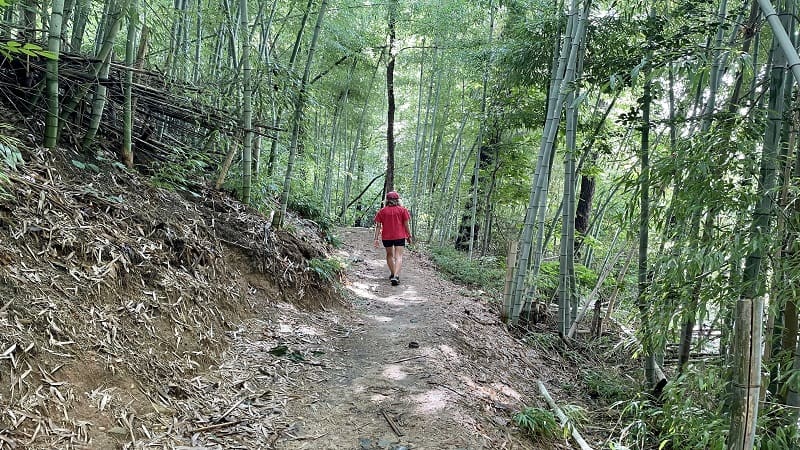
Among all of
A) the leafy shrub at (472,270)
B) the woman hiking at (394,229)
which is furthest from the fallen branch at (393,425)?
the leafy shrub at (472,270)

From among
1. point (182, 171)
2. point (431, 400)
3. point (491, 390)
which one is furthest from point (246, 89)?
point (491, 390)

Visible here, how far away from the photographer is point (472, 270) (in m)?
8.13

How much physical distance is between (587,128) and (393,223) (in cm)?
256

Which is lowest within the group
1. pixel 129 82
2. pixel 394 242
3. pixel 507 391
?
pixel 507 391

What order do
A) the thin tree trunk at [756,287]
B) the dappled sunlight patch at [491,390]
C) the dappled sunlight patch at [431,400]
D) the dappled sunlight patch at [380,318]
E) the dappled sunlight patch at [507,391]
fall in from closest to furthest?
the thin tree trunk at [756,287]
the dappled sunlight patch at [431,400]
the dappled sunlight patch at [491,390]
the dappled sunlight patch at [507,391]
the dappled sunlight patch at [380,318]

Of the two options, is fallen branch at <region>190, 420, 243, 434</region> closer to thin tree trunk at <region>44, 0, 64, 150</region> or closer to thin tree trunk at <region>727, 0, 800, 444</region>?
thin tree trunk at <region>44, 0, 64, 150</region>

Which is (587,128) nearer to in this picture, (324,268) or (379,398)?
(324,268)

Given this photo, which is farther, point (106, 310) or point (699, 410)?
point (699, 410)

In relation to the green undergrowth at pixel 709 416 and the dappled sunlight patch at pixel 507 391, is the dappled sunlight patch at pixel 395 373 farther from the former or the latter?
the green undergrowth at pixel 709 416

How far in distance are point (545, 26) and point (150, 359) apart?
5.17 meters

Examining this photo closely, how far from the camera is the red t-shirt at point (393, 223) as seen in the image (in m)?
5.87

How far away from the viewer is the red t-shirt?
5.87 metres

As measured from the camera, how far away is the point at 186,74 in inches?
213

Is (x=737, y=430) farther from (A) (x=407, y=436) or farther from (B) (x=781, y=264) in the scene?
(A) (x=407, y=436)
